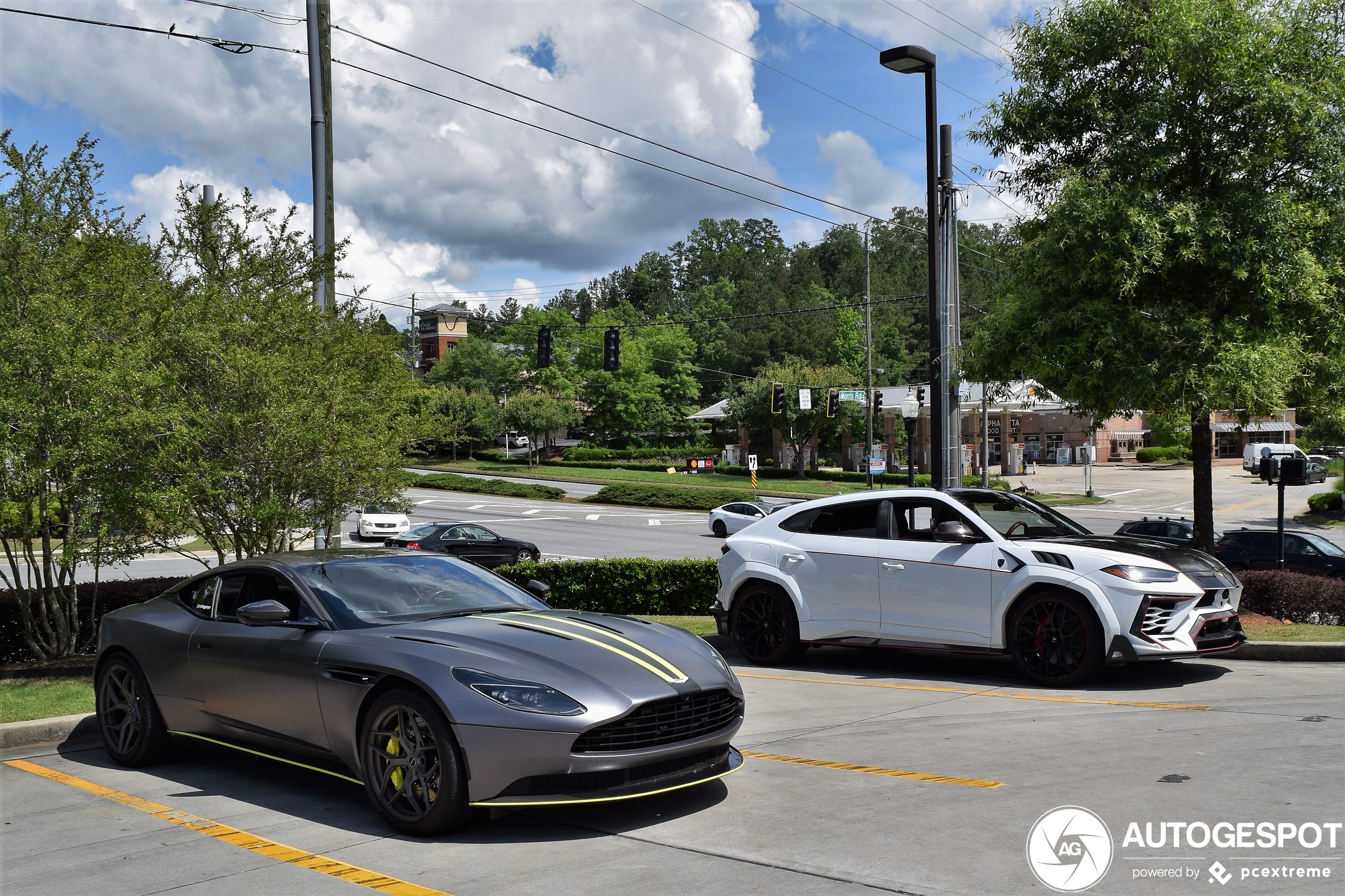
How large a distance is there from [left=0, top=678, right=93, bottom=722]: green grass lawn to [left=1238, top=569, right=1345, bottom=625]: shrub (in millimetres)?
11496

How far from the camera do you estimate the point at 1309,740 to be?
680 centimetres

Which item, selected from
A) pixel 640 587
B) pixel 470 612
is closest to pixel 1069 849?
pixel 470 612

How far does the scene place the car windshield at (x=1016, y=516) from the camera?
391 inches

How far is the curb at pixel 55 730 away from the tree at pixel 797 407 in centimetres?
5259

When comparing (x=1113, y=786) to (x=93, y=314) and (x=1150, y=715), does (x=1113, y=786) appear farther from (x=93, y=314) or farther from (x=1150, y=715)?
(x=93, y=314)

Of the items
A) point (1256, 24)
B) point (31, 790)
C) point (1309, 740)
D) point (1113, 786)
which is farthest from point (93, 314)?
point (1256, 24)

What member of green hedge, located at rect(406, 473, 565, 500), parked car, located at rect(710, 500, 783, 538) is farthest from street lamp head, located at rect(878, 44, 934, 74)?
green hedge, located at rect(406, 473, 565, 500)

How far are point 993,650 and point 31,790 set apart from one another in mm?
7231

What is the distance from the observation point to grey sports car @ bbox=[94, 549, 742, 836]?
522cm

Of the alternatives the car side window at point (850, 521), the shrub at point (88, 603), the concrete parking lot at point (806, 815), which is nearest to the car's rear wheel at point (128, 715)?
the concrete parking lot at point (806, 815)

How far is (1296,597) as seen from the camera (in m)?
12.6

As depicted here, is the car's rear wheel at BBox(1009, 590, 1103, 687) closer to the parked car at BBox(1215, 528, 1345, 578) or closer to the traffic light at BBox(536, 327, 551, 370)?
the parked car at BBox(1215, 528, 1345, 578)

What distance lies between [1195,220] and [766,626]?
669cm

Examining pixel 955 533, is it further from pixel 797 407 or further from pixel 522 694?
pixel 797 407
